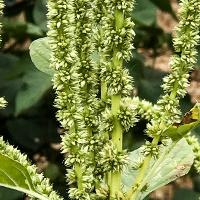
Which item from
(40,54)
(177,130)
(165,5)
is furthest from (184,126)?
(165,5)

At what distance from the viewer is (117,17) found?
0.97 metres

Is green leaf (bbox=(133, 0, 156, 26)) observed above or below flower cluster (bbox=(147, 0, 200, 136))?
above

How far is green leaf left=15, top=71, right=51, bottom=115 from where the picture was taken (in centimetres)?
259

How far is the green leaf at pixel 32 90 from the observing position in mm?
2590

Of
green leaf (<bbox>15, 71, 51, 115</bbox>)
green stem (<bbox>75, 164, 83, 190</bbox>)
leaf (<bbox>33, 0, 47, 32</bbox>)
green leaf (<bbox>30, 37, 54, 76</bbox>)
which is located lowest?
green stem (<bbox>75, 164, 83, 190</bbox>)

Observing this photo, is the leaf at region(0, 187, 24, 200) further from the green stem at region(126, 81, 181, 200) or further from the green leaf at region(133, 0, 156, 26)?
the green stem at region(126, 81, 181, 200)

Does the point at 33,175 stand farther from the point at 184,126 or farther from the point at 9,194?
the point at 9,194

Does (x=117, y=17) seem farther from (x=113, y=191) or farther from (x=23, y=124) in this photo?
(x=23, y=124)

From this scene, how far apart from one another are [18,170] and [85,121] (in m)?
0.11

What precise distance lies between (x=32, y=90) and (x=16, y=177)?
62.9 inches

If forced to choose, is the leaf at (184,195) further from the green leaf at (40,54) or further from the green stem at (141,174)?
the green stem at (141,174)

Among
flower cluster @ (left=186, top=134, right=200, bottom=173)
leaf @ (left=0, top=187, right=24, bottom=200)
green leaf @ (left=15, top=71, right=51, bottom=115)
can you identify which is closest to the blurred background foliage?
green leaf @ (left=15, top=71, right=51, bottom=115)

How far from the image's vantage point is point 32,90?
2.61 m

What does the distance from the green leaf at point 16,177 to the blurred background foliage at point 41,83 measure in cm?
145
